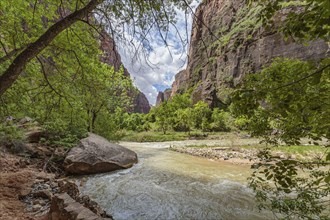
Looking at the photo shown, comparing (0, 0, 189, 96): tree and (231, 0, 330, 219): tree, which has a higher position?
(0, 0, 189, 96): tree

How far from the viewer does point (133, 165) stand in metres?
10.3

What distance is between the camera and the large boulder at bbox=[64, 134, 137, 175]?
25.5 feet

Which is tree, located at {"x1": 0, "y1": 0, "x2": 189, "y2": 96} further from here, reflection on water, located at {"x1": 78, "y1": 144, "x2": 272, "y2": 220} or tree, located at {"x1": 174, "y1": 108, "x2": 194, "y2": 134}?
tree, located at {"x1": 174, "y1": 108, "x2": 194, "y2": 134}

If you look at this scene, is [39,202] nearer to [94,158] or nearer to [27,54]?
[27,54]

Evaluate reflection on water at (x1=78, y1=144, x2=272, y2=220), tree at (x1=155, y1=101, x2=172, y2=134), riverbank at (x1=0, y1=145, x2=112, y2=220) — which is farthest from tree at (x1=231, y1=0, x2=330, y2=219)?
tree at (x1=155, y1=101, x2=172, y2=134)

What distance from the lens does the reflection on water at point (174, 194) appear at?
16.3 ft

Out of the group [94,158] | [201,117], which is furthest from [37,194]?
[201,117]

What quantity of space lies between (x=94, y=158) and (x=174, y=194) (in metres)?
3.93

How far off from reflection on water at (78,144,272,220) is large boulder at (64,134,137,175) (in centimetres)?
45

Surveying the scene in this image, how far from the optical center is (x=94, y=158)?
8336 mm

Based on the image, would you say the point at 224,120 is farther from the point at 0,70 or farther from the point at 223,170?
the point at 0,70

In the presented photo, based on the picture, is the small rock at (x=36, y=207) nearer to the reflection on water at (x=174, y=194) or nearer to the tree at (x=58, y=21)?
the reflection on water at (x=174, y=194)

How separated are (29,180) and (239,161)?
32.9 feet

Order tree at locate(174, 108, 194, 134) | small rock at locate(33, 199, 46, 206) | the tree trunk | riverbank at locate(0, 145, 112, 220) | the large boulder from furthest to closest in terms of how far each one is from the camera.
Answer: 1. tree at locate(174, 108, 194, 134)
2. the large boulder
3. small rock at locate(33, 199, 46, 206)
4. riverbank at locate(0, 145, 112, 220)
5. the tree trunk
